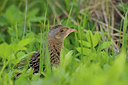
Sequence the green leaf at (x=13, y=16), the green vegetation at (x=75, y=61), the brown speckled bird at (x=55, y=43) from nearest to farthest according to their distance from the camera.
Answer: the green vegetation at (x=75, y=61), the brown speckled bird at (x=55, y=43), the green leaf at (x=13, y=16)

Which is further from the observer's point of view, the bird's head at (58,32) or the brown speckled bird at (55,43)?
the bird's head at (58,32)

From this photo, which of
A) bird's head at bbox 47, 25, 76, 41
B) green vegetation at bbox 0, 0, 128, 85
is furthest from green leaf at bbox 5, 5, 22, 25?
bird's head at bbox 47, 25, 76, 41

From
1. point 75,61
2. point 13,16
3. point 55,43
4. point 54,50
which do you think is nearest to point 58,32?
point 55,43

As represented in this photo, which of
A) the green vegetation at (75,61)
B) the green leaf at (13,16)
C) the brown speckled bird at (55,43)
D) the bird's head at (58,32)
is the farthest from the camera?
the green leaf at (13,16)

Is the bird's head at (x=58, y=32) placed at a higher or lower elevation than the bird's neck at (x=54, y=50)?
higher

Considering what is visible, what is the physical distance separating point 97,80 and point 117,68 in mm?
184

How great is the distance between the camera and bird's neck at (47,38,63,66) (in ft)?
11.4

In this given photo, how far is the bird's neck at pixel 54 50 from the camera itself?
11.4 feet

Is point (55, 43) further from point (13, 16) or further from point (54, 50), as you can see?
point (13, 16)

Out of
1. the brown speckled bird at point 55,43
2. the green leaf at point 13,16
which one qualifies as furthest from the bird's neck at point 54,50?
the green leaf at point 13,16

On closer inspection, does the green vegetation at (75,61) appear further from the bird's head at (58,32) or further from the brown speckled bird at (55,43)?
the bird's head at (58,32)

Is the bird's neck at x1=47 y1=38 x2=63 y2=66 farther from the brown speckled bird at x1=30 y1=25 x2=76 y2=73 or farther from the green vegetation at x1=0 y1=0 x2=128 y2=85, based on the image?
the green vegetation at x1=0 y1=0 x2=128 y2=85

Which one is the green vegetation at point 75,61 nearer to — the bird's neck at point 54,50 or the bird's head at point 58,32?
the bird's neck at point 54,50

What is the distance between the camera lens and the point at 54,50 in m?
A: 3.67
